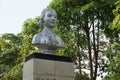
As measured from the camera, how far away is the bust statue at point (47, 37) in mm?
10211

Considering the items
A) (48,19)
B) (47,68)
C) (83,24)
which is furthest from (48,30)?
(83,24)

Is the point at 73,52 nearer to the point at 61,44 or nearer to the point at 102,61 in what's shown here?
the point at 102,61

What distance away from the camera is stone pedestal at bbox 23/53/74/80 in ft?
31.8

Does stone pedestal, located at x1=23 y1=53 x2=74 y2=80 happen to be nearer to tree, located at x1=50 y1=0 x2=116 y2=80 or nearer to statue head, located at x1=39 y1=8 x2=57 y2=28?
statue head, located at x1=39 y1=8 x2=57 y2=28

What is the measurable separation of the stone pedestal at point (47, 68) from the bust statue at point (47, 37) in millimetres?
361

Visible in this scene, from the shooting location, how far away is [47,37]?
33.8ft

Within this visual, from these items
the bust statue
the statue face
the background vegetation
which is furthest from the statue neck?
the background vegetation

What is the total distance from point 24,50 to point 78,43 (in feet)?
11.4

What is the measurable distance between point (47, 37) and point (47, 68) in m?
0.93

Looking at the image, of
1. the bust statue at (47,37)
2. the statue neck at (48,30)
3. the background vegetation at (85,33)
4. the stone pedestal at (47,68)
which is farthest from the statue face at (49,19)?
the background vegetation at (85,33)

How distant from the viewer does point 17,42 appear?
2808 cm

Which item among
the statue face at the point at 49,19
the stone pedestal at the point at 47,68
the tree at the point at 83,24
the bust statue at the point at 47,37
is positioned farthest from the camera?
the tree at the point at 83,24

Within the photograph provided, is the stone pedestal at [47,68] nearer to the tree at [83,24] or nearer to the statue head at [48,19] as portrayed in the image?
the statue head at [48,19]

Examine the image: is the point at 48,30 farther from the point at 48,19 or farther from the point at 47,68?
the point at 47,68
